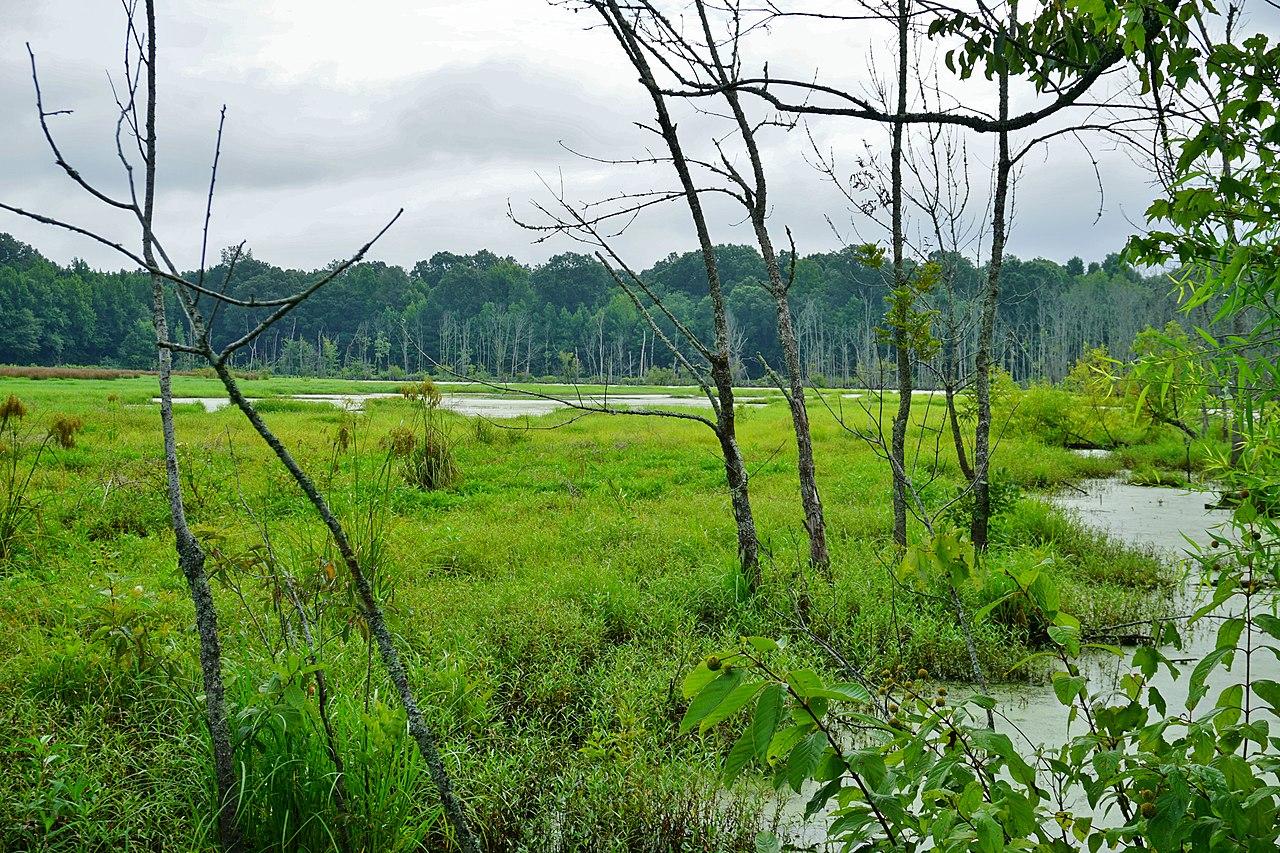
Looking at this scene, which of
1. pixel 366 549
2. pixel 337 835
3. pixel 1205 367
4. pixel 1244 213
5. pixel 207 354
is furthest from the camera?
pixel 366 549

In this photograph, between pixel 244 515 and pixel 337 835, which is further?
pixel 244 515

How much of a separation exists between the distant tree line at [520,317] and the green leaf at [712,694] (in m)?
44.7

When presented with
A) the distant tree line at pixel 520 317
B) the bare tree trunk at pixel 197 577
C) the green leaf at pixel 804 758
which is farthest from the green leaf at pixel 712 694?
the distant tree line at pixel 520 317

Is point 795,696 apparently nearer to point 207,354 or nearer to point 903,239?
point 207,354

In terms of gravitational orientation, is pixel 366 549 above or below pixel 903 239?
below

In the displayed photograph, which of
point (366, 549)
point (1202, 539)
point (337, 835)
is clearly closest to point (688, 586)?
point (366, 549)

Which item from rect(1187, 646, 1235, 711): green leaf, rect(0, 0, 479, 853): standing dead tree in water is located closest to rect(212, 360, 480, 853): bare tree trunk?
rect(0, 0, 479, 853): standing dead tree in water

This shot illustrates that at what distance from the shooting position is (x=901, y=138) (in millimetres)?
5938

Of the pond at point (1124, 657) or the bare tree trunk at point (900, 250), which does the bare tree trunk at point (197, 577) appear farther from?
the bare tree trunk at point (900, 250)

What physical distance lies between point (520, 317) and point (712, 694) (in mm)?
70532

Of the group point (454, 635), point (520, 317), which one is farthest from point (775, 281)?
point (520, 317)

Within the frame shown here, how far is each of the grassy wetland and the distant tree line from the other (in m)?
38.2

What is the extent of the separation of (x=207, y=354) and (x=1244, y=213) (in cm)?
207

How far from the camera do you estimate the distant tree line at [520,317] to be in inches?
2125
